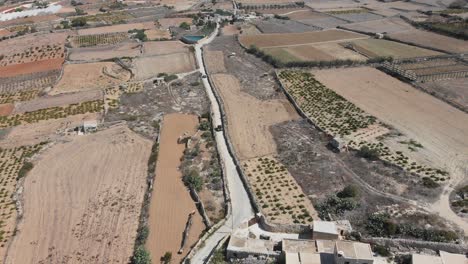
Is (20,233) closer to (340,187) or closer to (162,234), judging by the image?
(162,234)

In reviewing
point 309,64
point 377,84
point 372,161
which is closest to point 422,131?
point 372,161

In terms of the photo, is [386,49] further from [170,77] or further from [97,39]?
[97,39]

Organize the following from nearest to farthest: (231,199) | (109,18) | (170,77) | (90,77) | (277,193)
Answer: (231,199) < (277,193) < (170,77) < (90,77) < (109,18)

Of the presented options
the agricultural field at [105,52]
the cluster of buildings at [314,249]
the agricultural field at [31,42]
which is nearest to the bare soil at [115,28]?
the agricultural field at [31,42]

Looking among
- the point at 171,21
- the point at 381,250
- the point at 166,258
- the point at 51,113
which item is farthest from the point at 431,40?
the point at 166,258

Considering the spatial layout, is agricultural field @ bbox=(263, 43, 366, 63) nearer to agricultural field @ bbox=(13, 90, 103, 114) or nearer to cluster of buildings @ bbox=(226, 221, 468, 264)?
agricultural field @ bbox=(13, 90, 103, 114)
